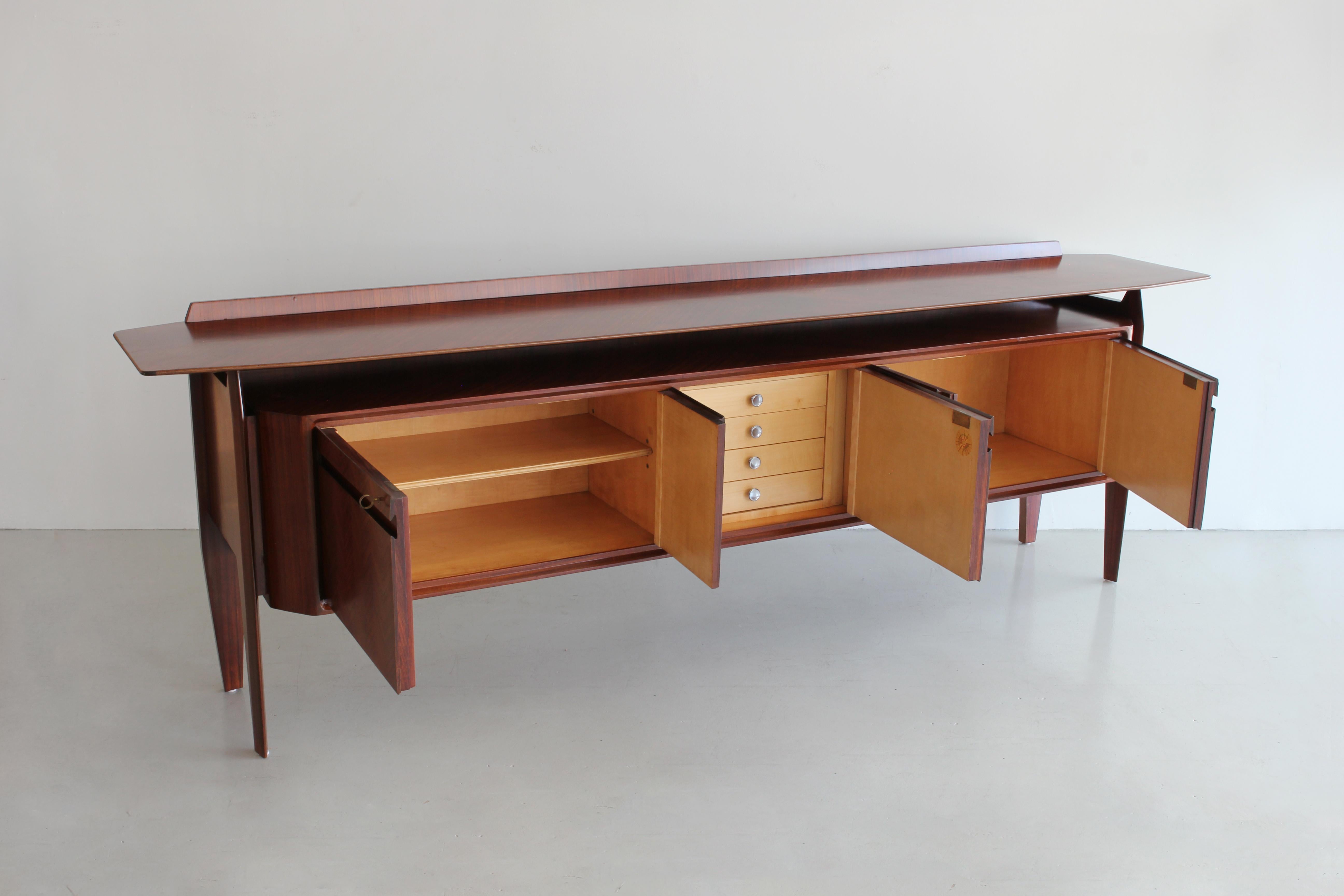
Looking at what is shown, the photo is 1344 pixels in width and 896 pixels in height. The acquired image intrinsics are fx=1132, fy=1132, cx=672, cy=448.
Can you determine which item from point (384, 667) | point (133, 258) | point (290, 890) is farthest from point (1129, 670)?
point (133, 258)

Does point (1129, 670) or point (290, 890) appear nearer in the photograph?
point (290, 890)

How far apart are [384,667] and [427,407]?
0.51m

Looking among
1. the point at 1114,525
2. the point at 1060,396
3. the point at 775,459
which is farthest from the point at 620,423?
the point at 1114,525

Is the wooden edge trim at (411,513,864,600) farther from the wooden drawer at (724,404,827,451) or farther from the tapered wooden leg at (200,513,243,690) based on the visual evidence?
the tapered wooden leg at (200,513,243,690)

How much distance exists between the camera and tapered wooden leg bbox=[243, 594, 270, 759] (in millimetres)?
2254

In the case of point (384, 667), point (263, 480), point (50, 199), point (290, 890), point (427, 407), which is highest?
point (50, 199)

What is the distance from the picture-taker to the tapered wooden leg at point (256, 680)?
2254 mm

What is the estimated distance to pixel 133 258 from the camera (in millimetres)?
3311

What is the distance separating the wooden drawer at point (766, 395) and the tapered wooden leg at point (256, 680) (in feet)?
3.45

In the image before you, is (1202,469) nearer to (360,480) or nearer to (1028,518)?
(1028,518)

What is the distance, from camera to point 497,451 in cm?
258

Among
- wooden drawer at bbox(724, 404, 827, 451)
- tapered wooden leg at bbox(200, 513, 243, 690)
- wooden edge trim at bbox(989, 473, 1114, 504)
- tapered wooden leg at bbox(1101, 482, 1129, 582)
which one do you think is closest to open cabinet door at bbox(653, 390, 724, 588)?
wooden drawer at bbox(724, 404, 827, 451)

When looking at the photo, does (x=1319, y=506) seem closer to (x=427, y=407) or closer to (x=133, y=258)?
(x=427, y=407)

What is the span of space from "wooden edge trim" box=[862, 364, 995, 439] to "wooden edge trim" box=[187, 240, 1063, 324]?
0.50 metres
